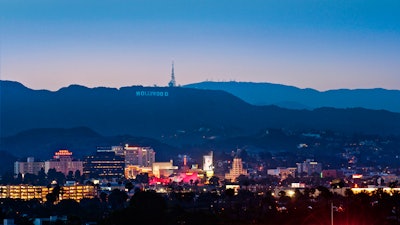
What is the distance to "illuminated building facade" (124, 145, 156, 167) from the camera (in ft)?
589

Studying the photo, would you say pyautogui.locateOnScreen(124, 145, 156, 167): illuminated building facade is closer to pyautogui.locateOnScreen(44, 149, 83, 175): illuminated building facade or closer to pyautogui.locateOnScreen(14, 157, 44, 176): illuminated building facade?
Result: pyautogui.locateOnScreen(44, 149, 83, 175): illuminated building facade

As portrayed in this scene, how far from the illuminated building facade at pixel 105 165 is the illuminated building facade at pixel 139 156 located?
729 centimetres

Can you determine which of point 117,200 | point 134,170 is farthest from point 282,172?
point 117,200

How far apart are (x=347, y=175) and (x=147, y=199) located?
308ft

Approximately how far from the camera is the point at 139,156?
181250mm

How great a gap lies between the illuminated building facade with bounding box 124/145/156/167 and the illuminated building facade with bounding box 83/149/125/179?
7.29 m

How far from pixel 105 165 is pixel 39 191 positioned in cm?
6213

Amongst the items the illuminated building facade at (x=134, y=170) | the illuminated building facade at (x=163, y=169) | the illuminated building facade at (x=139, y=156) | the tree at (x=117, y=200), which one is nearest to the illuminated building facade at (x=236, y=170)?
the illuminated building facade at (x=163, y=169)

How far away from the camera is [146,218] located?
50.7m

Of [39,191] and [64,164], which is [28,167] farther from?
[39,191]

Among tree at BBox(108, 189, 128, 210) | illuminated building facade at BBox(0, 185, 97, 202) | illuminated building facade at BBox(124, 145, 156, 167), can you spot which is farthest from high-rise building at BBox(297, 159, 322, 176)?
tree at BBox(108, 189, 128, 210)

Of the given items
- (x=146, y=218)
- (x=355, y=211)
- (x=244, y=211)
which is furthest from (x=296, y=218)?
(x=244, y=211)

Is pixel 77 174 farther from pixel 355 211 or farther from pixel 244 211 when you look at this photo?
pixel 355 211

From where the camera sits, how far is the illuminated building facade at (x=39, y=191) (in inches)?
4075
